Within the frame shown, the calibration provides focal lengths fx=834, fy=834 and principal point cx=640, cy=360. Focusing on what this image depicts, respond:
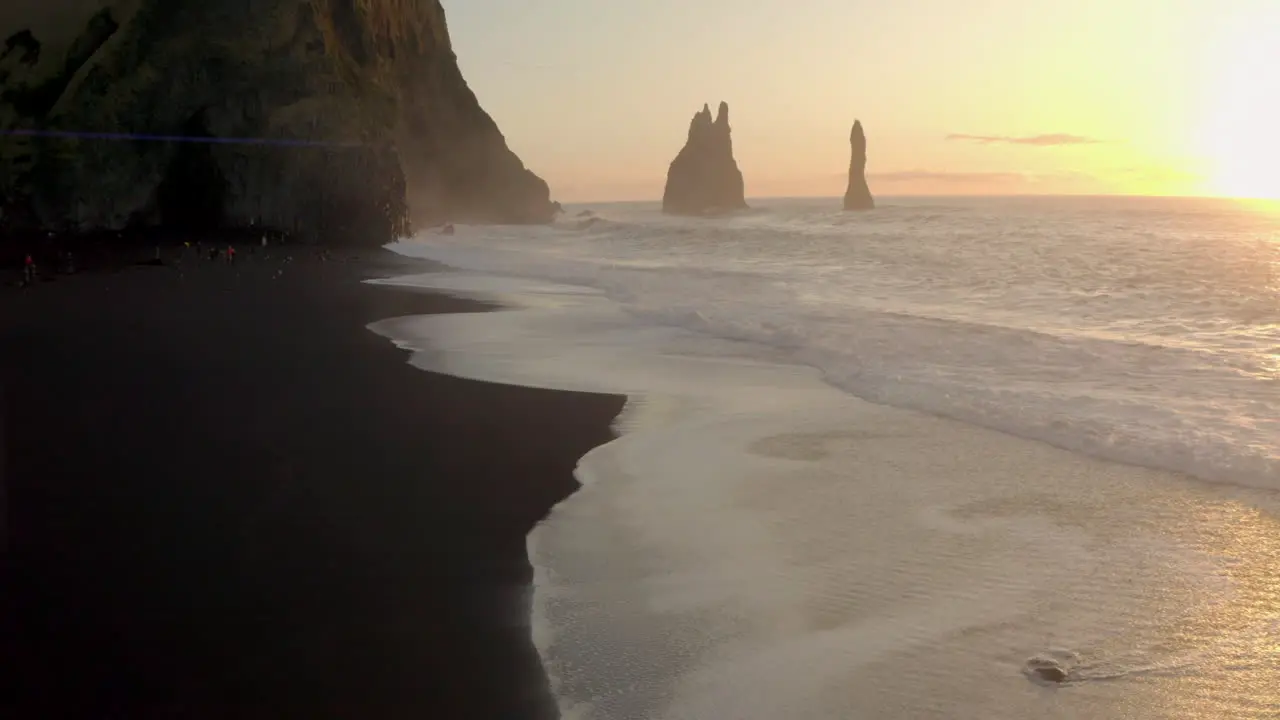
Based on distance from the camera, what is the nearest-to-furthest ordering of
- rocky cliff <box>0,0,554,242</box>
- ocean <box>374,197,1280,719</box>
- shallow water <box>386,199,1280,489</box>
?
1. ocean <box>374,197,1280,719</box>
2. shallow water <box>386,199,1280,489</box>
3. rocky cliff <box>0,0,554,242</box>

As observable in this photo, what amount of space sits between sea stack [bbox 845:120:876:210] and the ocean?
96047mm

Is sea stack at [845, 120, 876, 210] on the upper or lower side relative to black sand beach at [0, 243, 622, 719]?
upper

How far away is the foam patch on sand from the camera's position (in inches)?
146

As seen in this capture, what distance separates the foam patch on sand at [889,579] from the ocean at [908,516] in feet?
0.06

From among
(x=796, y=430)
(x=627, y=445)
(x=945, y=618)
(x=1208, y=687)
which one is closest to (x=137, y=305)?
(x=627, y=445)

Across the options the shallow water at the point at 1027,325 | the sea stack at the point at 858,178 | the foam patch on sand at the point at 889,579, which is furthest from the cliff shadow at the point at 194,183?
the sea stack at the point at 858,178

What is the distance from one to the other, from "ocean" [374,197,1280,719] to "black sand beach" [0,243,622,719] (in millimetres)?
502

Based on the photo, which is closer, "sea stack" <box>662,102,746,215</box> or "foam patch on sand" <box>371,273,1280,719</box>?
"foam patch on sand" <box>371,273,1280,719</box>

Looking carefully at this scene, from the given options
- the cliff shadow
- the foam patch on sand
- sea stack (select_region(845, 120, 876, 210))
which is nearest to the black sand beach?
the foam patch on sand

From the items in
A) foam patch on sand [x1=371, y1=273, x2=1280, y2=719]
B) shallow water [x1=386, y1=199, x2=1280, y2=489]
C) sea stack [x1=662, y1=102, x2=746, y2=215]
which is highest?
sea stack [x1=662, y1=102, x2=746, y2=215]

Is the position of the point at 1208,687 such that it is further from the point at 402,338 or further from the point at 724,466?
the point at 402,338

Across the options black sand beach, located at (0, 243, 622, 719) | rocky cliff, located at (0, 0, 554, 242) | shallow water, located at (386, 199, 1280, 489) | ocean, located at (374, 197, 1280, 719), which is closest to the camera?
black sand beach, located at (0, 243, 622, 719)

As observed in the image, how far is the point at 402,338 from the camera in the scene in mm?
13234

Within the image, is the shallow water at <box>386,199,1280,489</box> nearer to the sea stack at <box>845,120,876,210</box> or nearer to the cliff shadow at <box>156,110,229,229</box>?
the cliff shadow at <box>156,110,229,229</box>
